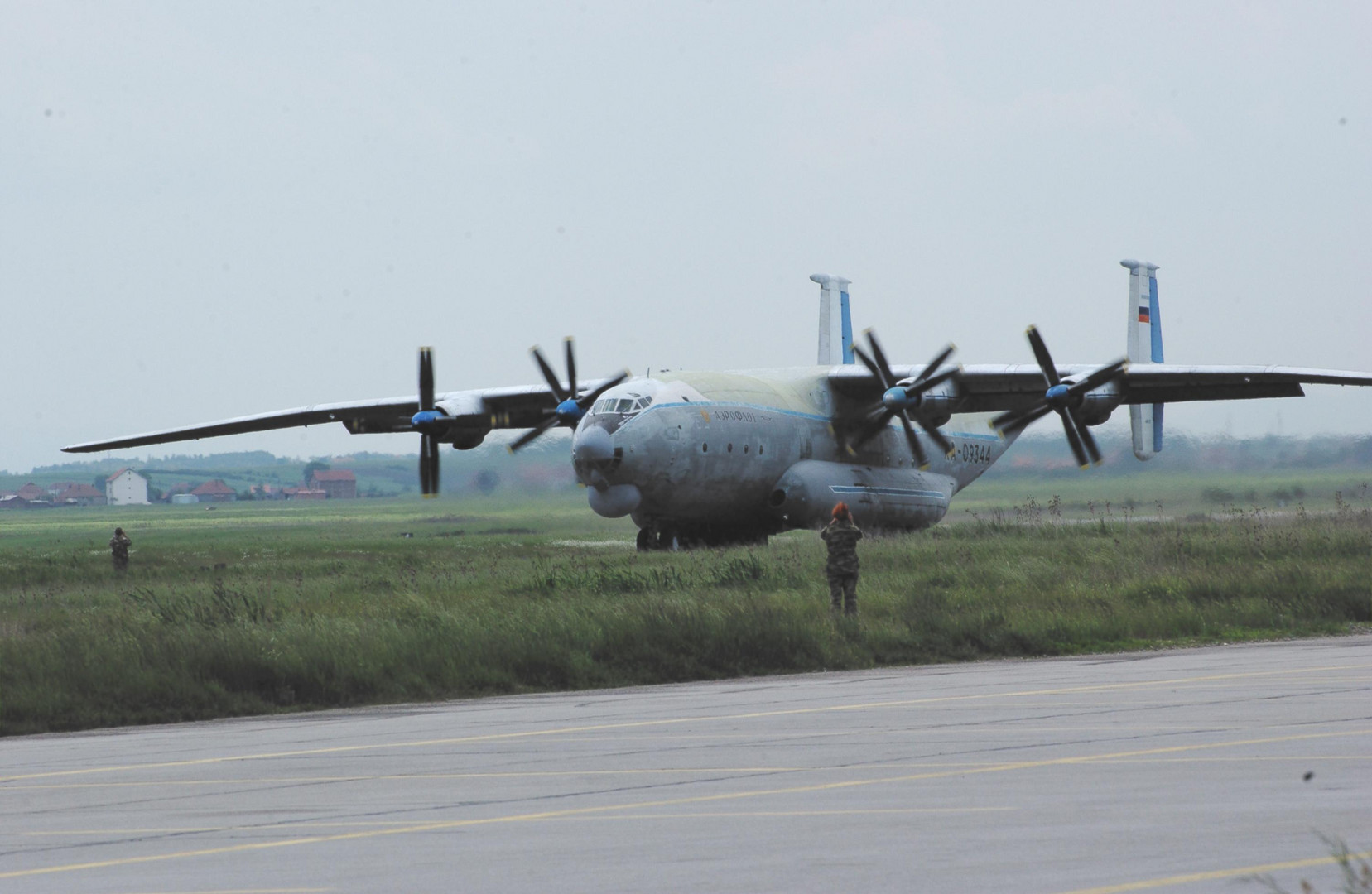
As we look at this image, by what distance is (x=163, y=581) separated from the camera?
34.3 metres

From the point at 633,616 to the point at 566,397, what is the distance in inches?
815

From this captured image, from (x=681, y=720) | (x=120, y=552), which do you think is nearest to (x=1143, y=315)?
(x=120, y=552)

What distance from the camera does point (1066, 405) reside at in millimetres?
34500

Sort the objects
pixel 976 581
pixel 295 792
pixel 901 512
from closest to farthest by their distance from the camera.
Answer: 1. pixel 295 792
2. pixel 976 581
3. pixel 901 512

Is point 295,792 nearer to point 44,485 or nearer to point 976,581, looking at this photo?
point 976,581

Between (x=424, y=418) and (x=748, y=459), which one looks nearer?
(x=748, y=459)

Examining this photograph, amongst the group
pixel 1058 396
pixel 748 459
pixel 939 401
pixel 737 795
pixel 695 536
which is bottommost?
pixel 695 536

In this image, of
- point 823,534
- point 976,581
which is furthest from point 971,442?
point 823,534

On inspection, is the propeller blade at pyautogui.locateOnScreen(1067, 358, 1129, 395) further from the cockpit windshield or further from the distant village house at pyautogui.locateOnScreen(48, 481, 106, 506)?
the distant village house at pyautogui.locateOnScreen(48, 481, 106, 506)

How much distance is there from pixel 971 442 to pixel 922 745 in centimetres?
3445

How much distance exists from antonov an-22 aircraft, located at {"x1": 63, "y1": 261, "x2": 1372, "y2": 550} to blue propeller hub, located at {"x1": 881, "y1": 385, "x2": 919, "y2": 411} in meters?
0.04

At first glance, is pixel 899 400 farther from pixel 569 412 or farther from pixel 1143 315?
pixel 1143 315

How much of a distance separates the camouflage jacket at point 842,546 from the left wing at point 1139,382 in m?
16.3

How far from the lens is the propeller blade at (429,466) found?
38.8 m
